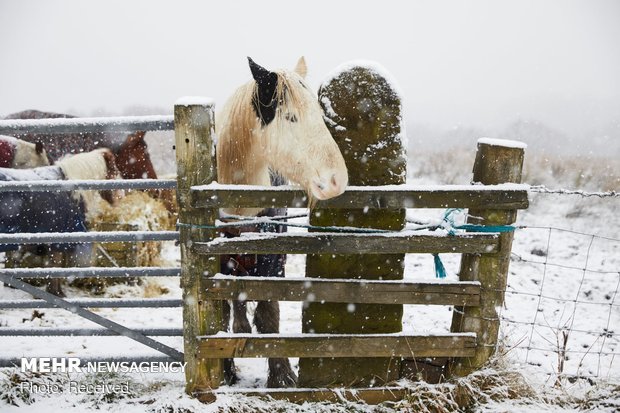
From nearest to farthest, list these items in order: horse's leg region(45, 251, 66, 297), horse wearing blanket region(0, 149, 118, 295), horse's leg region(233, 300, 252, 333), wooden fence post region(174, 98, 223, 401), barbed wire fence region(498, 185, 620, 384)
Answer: wooden fence post region(174, 98, 223, 401), barbed wire fence region(498, 185, 620, 384), horse's leg region(233, 300, 252, 333), horse wearing blanket region(0, 149, 118, 295), horse's leg region(45, 251, 66, 297)

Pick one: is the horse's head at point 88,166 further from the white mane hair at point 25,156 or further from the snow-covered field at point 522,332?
the white mane hair at point 25,156

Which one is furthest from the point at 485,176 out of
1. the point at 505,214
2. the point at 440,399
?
the point at 440,399

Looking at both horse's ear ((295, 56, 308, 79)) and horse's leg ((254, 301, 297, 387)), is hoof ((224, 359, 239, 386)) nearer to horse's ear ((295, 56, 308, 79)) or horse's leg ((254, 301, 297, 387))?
horse's leg ((254, 301, 297, 387))

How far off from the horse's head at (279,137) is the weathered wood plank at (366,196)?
0.44ft

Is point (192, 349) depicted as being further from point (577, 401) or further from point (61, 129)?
point (577, 401)

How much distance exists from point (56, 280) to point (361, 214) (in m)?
4.35

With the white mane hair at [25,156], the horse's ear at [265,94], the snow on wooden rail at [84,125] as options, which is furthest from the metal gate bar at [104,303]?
the white mane hair at [25,156]

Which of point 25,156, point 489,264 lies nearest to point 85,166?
point 25,156

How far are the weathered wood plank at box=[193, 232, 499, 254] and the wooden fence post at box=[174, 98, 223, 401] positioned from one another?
11 cm

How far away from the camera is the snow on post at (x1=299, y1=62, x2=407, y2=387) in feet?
7.73

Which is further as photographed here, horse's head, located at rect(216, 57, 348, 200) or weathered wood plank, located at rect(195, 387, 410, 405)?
weathered wood plank, located at rect(195, 387, 410, 405)

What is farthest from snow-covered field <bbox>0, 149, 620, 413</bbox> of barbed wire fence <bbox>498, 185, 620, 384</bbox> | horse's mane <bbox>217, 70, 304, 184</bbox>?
horse's mane <bbox>217, 70, 304, 184</bbox>

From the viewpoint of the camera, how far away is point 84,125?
238cm

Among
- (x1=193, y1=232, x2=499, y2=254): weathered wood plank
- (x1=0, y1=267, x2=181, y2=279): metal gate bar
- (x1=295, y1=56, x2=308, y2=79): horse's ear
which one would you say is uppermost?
(x1=295, y1=56, x2=308, y2=79): horse's ear
